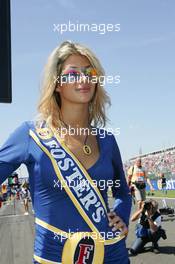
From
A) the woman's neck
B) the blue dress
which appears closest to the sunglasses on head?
the woman's neck

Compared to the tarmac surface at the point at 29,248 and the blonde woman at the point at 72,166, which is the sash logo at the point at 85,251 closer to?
the blonde woman at the point at 72,166

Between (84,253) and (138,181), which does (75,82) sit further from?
(138,181)

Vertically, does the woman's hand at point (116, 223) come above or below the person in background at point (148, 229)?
above

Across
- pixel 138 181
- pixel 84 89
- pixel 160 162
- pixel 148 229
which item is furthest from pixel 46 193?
Result: pixel 160 162

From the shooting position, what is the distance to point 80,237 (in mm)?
1827

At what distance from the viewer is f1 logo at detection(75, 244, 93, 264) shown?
6.02 ft

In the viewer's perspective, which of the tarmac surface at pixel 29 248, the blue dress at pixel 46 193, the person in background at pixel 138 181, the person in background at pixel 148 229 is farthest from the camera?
the person in background at pixel 138 181

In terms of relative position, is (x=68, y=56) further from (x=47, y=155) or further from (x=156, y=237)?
(x=156, y=237)

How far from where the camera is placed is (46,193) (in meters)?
1.84

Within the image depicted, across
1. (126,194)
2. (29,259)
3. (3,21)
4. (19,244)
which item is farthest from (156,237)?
(126,194)

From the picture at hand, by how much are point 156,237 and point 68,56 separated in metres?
6.03

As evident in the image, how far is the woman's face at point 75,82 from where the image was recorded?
6.49 ft

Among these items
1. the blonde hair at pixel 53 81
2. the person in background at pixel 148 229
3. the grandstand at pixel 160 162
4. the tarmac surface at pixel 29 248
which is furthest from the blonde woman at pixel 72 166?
the grandstand at pixel 160 162

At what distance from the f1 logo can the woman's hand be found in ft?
0.49
